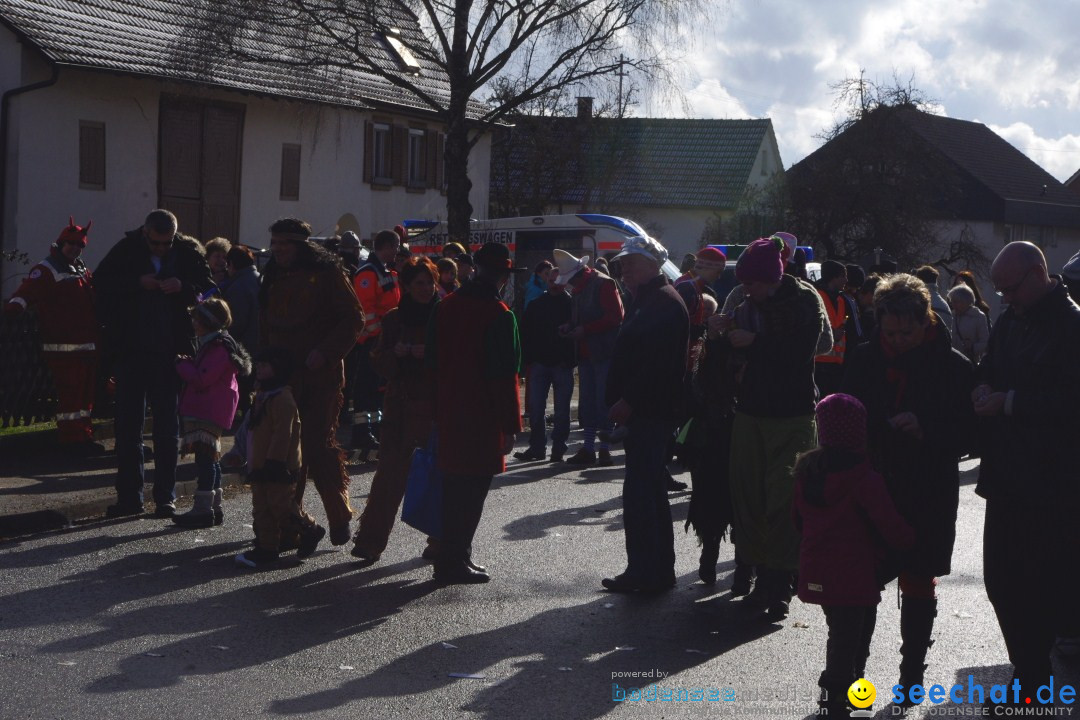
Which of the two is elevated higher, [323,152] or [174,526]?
[323,152]

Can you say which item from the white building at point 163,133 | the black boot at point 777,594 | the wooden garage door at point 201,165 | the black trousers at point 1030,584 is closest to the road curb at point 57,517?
the black boot at point 777,594

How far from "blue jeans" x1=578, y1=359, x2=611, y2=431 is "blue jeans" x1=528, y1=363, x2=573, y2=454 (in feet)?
0.61

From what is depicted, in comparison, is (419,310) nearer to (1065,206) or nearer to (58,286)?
(58,286)

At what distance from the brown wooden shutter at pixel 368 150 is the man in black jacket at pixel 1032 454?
96.1ft

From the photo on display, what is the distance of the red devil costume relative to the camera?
12.3 meters

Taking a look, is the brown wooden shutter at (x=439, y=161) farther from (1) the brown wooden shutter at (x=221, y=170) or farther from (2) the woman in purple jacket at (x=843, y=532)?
(2) the woman in purple jacket at (x=843, y=532)

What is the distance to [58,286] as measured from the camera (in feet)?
40.6

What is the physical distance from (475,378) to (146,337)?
8.98 ft

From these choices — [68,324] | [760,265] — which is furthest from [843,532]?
[68,324]

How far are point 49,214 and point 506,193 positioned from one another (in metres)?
21.3

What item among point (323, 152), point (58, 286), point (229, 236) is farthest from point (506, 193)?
point (58, 286)

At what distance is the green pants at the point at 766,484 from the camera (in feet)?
24.6

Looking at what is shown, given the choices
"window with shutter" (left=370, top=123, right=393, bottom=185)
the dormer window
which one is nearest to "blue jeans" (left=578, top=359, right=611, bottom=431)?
"window with shutter" (left=370, top=123, right=393, bottom=185)

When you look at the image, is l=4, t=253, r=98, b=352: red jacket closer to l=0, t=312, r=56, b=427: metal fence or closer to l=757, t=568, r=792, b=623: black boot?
l=0, t=312, r=56, b=427: metal fence
